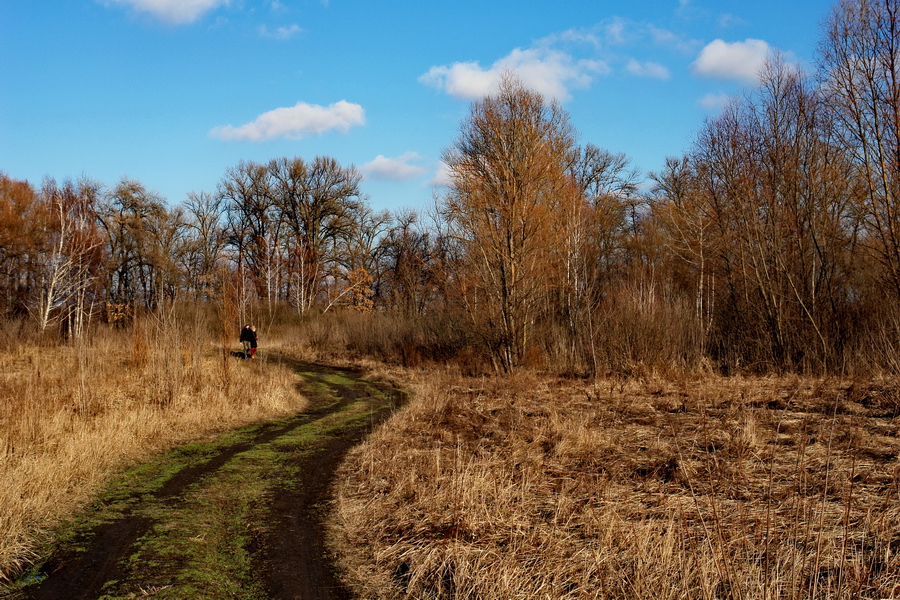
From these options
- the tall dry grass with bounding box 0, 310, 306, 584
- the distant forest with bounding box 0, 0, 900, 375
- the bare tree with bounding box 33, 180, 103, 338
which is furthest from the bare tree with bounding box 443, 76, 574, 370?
the bare tree with bounding box 33, 180, 103, 338

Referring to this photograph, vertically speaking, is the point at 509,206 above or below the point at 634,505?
above

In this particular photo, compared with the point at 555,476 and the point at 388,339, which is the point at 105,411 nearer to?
the point at 555,476

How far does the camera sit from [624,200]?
1534 inches

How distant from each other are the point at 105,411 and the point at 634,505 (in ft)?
26.8

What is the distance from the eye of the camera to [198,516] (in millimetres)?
5785

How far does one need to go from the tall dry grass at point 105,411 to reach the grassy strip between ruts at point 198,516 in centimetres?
32

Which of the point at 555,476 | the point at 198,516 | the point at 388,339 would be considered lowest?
the point at 198,516

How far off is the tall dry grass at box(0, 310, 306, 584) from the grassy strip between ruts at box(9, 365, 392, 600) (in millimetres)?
322

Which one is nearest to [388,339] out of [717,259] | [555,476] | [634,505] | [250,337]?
[250,337]

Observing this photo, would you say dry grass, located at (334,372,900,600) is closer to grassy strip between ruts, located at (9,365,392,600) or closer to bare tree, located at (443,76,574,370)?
grassy strip between ruts, located at (9,365,392,600)

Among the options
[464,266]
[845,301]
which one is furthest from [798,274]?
[464,266]

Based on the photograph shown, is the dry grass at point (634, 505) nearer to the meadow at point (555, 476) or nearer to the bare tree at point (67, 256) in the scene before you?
the meadow at point (555, 476)

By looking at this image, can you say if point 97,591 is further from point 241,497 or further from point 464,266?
point 464,266

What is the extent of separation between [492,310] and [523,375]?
2.53 m
